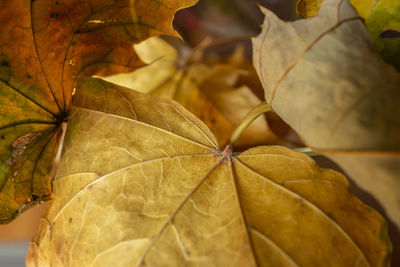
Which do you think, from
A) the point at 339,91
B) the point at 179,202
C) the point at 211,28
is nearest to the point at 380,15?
the point at 339,91

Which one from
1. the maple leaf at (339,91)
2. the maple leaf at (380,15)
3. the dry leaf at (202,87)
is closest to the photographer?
the maple leaf at (339,91)

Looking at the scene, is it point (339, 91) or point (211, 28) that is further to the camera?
point (211, 28)

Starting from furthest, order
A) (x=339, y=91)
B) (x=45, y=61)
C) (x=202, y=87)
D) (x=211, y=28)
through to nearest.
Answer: (x=211, y=28)
(x=202, y=87)
(x=45, y=61)
(x=339, y=91)

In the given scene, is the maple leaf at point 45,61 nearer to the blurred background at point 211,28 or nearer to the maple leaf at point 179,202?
the maple leaf at point 179,202

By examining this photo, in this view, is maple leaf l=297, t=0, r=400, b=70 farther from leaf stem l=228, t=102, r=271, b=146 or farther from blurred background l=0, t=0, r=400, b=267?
blurred background l=0, t=0, r=400, b=267

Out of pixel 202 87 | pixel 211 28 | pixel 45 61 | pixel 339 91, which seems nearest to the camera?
pixel 339 91

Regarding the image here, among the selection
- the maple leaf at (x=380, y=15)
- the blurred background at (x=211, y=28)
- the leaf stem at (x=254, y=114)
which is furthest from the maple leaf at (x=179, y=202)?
the blurred background at (x=211, y=28)

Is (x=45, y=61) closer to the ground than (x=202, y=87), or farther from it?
farther from it

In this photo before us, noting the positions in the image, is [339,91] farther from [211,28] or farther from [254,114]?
[211,28]
